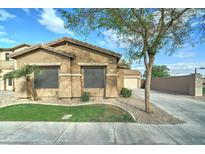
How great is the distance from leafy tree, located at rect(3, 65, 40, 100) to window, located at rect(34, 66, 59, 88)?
20.1 inches

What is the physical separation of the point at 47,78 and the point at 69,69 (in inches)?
75.0

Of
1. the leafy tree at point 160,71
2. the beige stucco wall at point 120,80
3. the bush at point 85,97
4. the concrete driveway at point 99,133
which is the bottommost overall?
the concrete driveway at point 99,133

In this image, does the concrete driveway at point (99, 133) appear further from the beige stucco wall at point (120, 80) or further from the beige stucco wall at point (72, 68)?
the beige stucco wall at point (120, 80)

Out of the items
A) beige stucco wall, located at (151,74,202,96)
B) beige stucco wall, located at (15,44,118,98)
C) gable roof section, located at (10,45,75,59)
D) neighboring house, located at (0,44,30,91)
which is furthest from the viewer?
neighboring house, located at (0,44,30,91)

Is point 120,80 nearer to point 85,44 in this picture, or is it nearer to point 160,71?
point 85,44

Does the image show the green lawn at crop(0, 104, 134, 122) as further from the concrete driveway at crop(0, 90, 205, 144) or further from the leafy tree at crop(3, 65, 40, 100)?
the leafy tree at crop(3, 65, 40, 100)

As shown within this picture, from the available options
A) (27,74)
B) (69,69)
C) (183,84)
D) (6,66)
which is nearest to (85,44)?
(69,69)

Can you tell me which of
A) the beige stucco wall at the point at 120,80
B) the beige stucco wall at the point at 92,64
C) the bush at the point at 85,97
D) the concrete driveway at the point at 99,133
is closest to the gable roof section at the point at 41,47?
the beige stucco wall at the point at 92,64

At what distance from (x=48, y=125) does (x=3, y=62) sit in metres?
21.7

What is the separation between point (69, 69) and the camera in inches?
514

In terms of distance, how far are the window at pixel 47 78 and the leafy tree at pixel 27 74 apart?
51 centimetres


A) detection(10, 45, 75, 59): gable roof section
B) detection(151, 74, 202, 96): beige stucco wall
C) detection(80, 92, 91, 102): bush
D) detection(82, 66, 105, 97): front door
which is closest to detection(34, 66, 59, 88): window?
detection(10, 45, 75, 59): gable roof section

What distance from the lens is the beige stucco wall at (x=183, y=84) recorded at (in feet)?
59.0

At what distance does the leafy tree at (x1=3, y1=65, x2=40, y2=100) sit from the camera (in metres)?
11.6
